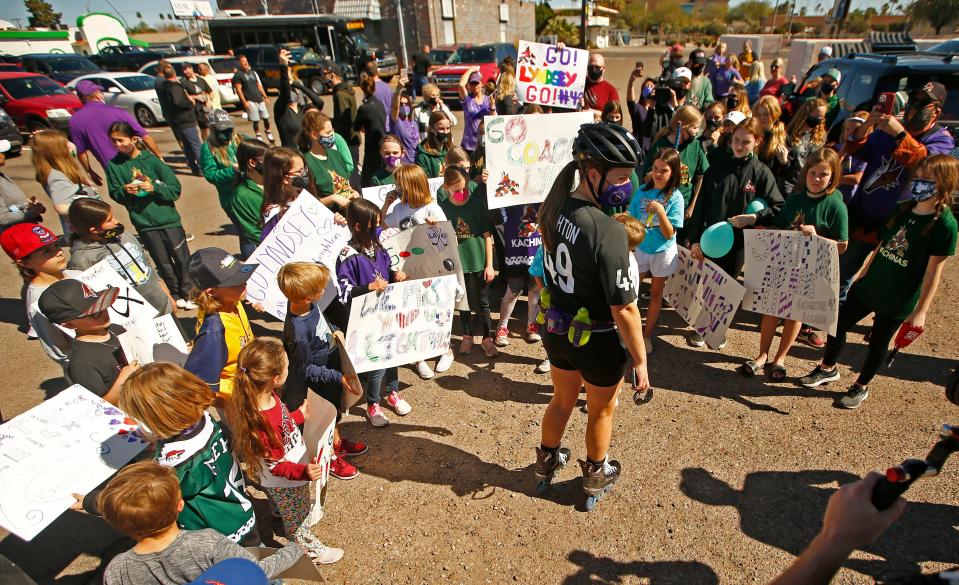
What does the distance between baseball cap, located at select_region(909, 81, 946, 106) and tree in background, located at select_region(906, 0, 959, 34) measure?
41110 millimetres

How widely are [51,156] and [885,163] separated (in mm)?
8339

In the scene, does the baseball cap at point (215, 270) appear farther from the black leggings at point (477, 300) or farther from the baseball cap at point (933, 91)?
the baseball cap at point (933, 91)

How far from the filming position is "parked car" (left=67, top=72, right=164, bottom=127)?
15.6 m

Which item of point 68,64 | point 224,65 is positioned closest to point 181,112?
point 224,65

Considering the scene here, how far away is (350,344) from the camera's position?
12.4 ft

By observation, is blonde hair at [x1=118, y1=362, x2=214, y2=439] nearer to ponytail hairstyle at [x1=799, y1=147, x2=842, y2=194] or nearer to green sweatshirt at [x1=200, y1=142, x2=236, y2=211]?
green sweatshirt at [x1=200, y1=142, x2=236, y2=211]

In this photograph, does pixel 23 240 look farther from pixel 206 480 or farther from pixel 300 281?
pixel 206 480

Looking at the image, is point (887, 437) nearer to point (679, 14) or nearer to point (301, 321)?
point (301, 321)

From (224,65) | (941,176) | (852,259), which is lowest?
(852,259)

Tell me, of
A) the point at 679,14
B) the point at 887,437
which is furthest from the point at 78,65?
the point at 679,14

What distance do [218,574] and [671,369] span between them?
4.13m

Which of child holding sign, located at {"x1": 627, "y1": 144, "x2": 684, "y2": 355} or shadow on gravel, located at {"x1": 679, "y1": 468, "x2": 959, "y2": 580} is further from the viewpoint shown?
child holding sign, located at {"x1": 627, "y1": 144, "x2": 684, "y2": 355}

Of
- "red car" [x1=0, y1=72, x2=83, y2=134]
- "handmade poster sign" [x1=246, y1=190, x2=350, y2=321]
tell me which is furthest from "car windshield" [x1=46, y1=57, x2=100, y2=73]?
"handmade poster sign" [x1=246, y1=190, x2=350, y2=321]

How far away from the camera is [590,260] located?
253 centimetres
